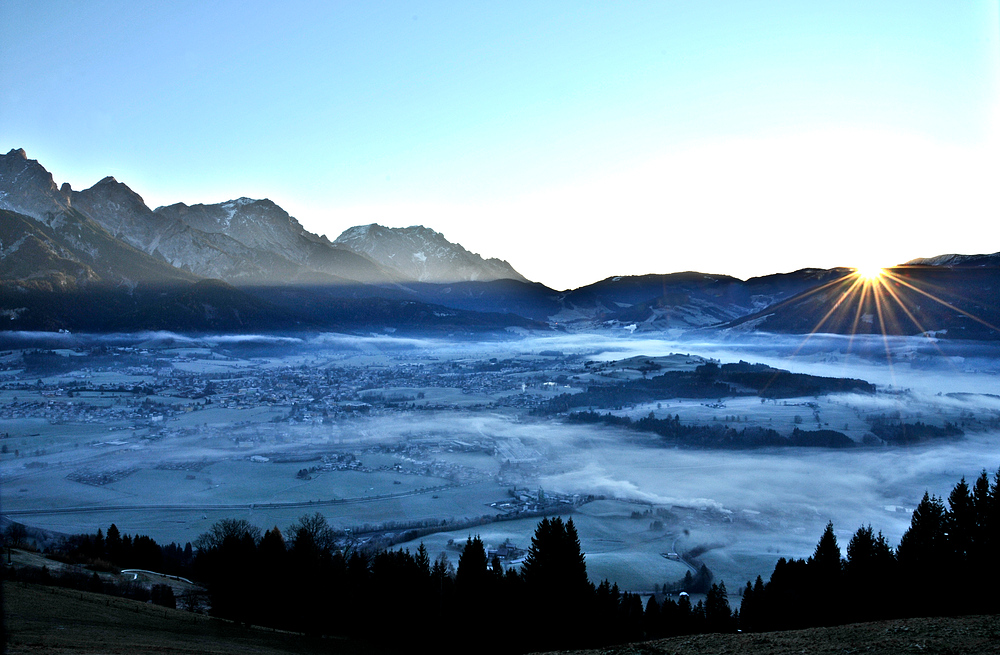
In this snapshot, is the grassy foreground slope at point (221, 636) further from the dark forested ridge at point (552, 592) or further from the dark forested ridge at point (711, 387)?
the dark forested ridge at point (711, 387)

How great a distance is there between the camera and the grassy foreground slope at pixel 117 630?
9359 millimetres

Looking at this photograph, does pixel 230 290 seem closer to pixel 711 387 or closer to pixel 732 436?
pixel 711 387

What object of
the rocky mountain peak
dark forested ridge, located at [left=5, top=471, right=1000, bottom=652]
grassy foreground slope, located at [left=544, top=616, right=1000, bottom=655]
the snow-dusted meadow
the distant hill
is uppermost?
the rocky mountain peak

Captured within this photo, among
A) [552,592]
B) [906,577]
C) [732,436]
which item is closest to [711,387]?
[732,436]

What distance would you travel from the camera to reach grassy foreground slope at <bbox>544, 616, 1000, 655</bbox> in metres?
8.30

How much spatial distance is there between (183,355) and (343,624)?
93.3 m

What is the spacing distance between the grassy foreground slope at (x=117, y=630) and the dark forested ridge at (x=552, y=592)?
1.10 m

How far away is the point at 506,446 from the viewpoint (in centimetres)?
4978

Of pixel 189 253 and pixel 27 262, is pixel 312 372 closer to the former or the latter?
pixel 27 262

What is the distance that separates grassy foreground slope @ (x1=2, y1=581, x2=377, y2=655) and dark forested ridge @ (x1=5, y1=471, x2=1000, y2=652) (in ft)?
3.61

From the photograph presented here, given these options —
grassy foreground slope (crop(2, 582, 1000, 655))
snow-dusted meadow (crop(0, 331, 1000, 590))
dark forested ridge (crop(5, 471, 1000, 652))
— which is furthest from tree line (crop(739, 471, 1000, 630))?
snow-dusted meadow (crop(0, 331, 1000, 590))

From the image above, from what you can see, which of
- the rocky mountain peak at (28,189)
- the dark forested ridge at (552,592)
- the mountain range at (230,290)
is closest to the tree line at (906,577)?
the dark forested ridge at (552,592)

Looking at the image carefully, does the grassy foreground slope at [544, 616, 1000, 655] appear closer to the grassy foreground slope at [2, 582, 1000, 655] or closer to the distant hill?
the grassy foreground slope at [2, 582, 1000, 655]

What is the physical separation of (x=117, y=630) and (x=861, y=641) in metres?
12.7
